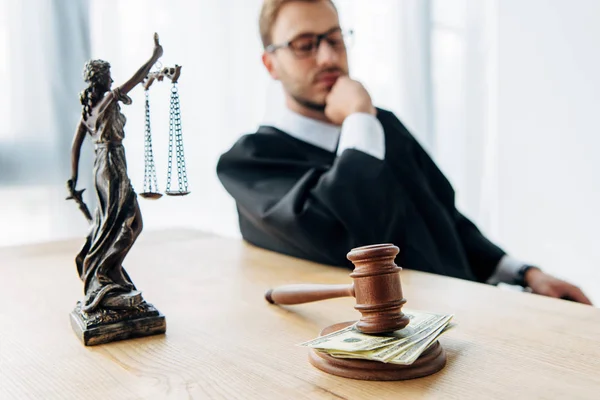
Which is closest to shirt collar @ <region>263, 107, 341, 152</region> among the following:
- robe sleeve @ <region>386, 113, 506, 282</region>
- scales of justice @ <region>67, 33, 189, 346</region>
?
robe sleeve @ <region>386, 113, 506, 282</region>

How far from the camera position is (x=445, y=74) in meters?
3.77

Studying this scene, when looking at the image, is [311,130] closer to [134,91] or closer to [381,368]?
[134,91]

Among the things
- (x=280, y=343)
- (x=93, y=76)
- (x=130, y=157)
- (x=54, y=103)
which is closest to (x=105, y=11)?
(x=54, y=103)

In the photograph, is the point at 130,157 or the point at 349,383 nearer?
the point at 349,383

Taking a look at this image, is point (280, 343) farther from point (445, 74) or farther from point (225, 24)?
point (445, 74)

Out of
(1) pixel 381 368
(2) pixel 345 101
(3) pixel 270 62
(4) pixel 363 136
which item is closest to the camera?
(1) pixel 381 368

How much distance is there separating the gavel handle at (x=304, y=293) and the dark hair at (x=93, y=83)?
39 cm

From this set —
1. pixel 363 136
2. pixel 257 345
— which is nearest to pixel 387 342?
pixel 257 345

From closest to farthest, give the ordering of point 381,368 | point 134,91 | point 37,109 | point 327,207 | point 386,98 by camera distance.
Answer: point 381,368 < point 327,207 < point 37,109 < point 134,91 < point 386,98

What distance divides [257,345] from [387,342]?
0.64 feet

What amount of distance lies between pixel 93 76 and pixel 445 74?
318 centimetres

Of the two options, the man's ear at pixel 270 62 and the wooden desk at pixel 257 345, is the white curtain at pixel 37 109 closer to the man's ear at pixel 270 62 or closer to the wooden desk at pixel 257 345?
the man's ear at pixel 270 62

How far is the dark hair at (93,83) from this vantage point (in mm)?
861

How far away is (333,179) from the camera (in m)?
1.45
